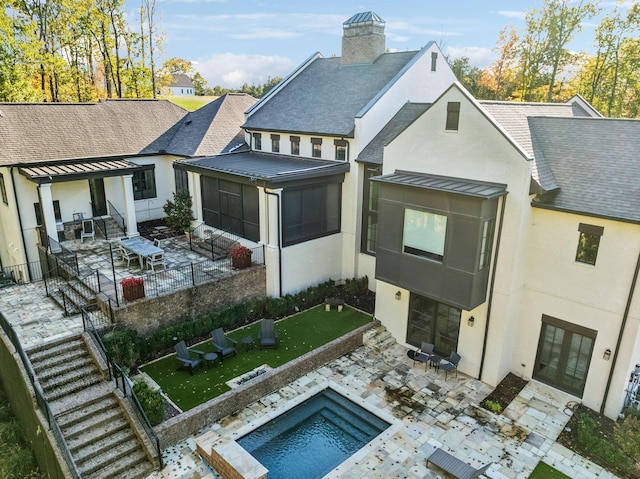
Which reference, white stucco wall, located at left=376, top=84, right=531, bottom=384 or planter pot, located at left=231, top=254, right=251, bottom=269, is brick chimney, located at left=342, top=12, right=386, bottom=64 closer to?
white stucco wall, located at left=376, top=84, right=531, bottom=384

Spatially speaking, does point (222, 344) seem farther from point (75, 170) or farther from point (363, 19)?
point (363, 19)

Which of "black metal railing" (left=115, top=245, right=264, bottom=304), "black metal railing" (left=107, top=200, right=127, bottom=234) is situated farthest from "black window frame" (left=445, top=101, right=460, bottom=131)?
"black metal railing" (left=107, top=200, right=127, bottom=234)

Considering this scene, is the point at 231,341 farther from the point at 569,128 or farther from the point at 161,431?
the point at 569,128

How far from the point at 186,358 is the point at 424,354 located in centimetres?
823

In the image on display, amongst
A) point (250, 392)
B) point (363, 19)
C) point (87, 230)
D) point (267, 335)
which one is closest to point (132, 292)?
point (267, 335)

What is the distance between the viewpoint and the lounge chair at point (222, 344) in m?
15.1

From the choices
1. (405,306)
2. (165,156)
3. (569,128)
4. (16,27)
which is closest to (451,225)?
(405,306)

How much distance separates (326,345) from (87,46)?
127 feet

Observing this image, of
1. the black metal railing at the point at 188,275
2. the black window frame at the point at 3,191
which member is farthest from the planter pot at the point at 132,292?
the black window frame at the point at 3,191

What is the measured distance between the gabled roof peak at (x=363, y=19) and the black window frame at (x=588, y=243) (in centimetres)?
1534

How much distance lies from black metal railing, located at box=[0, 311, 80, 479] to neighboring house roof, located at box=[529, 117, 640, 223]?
14546mm

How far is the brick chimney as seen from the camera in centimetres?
2247

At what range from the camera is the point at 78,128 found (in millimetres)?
22781

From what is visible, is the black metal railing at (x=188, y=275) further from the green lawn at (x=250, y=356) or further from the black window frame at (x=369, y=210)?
the black window frame at (x=369, y=210)
